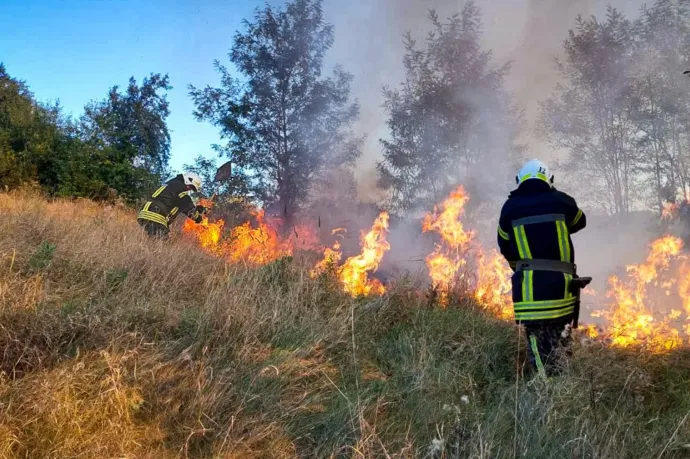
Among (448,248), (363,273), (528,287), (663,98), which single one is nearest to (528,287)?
(528,287)

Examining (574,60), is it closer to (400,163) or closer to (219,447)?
(400,163)

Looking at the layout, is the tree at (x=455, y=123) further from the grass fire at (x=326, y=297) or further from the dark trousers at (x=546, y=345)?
the dark trousers at (x=546, y=345)

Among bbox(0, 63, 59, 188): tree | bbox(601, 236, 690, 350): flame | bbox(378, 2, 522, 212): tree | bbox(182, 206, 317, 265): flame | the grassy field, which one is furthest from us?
bbox(378, 2, 522, 212): tree

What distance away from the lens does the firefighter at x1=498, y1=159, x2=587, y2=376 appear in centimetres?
335

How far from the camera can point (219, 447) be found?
6.89 feet

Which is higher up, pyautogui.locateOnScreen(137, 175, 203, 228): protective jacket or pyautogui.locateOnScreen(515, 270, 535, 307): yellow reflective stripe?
pyautogui.locateOnScreen(137, 175, 203, 228): protective jacket

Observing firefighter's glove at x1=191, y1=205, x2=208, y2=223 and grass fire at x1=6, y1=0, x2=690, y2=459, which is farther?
firefighter's glove at x1=191, y1=205, x2=208, y2=223

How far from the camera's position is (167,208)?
7.46m

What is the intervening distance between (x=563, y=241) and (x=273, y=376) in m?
2.44

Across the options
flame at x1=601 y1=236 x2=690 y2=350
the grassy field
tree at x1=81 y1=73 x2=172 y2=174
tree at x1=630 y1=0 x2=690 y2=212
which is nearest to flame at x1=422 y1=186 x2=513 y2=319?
the grassy field

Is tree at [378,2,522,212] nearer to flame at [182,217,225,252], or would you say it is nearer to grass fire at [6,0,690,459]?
grass fire at [6,0,690,459]

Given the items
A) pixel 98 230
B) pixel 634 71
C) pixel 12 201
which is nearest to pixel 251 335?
pixel 98 230

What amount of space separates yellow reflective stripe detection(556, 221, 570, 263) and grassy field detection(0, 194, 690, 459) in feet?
2.77

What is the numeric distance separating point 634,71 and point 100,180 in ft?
42.6
